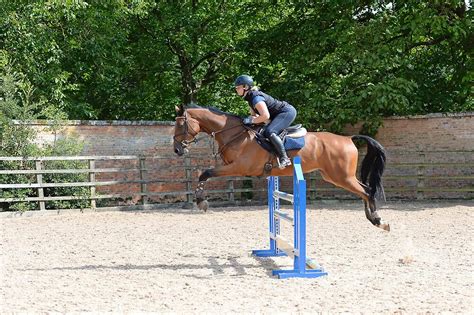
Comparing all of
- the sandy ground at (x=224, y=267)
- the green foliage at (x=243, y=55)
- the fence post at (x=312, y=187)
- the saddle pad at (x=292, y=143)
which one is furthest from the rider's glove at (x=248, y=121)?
the fence post at (x=312, y=187)

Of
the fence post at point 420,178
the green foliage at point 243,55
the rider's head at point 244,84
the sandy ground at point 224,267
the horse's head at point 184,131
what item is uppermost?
the green foliage at point 243,55

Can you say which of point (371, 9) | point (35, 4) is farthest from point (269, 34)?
point (35, 4)

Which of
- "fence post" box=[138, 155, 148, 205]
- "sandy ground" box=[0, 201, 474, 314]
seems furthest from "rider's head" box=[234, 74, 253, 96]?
"fence post" box=[138, 155, 148, 205]

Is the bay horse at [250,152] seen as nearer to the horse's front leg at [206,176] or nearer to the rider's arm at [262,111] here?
the horse's front leg at [206,176]

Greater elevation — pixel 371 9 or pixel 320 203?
pixel 371 9

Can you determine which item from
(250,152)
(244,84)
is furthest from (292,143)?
(244,84)

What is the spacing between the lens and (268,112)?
26.8 feet

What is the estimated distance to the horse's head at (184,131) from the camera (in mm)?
8328

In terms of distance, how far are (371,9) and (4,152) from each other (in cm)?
1104

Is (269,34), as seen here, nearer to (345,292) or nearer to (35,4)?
(35,4)

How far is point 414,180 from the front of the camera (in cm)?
1822

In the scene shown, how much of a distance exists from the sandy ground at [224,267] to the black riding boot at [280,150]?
53.7 inches

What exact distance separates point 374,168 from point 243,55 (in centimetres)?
1278

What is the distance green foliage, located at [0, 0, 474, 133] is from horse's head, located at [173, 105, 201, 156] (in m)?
7.42
